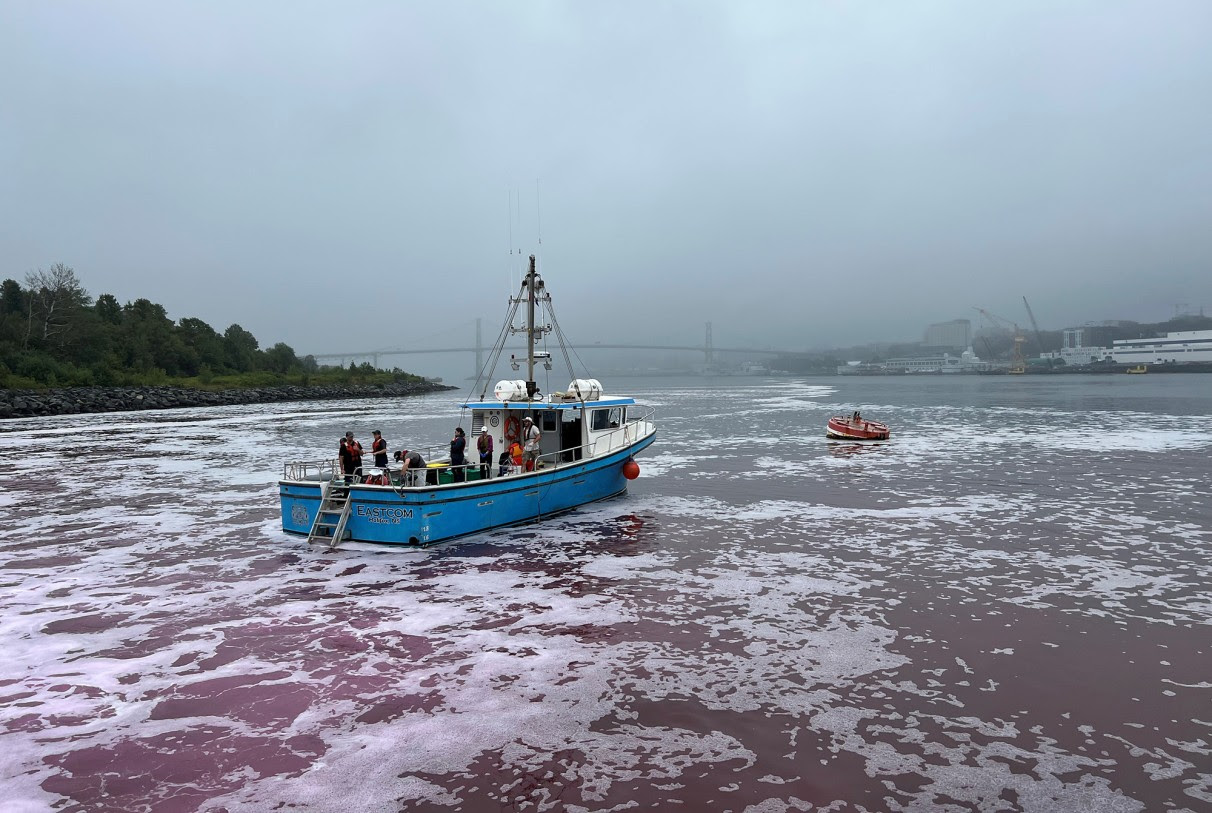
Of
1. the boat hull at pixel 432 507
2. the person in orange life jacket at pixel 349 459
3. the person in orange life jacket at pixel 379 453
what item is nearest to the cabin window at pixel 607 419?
the boat hull at pixel 432 507

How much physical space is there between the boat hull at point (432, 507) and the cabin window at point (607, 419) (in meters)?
2.57

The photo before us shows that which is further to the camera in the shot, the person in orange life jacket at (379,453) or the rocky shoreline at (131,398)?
the rocky shoreline at (131,398)

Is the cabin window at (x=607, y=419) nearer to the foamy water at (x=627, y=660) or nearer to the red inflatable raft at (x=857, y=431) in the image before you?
the foamy water at (x=627, y=660)

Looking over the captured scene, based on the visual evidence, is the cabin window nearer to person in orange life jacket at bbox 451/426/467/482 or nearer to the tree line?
person in orange life jacket at bbox 451/426/467/482

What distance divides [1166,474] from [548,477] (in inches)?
899

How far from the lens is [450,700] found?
8.90 metres

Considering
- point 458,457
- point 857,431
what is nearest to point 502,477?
point 458,457

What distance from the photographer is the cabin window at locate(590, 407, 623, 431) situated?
21.7 meters

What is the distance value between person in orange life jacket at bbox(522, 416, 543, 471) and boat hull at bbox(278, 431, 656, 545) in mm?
548

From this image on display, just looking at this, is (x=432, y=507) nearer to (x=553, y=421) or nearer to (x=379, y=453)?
(x=379, y=453)

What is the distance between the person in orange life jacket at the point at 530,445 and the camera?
747 inches

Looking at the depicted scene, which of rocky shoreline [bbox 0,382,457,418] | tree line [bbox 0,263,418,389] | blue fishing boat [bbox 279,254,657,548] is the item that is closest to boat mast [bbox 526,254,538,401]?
blue fishing boat [bbox 279,254,657,548]

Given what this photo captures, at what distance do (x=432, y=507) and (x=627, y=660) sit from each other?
7.26 meters

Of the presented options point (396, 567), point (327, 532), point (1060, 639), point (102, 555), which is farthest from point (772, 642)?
point (102, 555)
